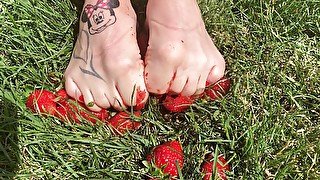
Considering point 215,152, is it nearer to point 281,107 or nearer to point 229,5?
point 281,107

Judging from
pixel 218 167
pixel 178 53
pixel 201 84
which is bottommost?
Answer: pixel 218 167

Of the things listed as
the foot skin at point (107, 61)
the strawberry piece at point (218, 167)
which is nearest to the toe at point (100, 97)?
the foot skin at point (107, 61)

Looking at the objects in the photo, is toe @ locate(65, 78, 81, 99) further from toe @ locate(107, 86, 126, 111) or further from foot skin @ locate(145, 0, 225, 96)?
foot skin @ locate(145, 0, 225, 96)

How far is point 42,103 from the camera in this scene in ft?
6.29

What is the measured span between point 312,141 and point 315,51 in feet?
1.31

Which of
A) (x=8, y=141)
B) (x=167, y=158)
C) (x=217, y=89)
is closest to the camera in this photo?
(x=167, y=158)

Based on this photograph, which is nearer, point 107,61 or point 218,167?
point 218,167

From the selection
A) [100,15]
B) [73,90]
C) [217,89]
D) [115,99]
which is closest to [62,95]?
[73,90]

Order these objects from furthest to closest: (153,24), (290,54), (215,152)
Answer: (290,54)
(153,24)
(215,152)

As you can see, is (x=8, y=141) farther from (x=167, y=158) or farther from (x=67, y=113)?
(x=167, y=158)

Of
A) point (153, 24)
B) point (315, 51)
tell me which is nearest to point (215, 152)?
point (153, 24)

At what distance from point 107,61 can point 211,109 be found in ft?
1.20

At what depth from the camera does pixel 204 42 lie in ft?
6.59

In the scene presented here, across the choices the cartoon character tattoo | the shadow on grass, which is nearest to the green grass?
the shadow on grass
